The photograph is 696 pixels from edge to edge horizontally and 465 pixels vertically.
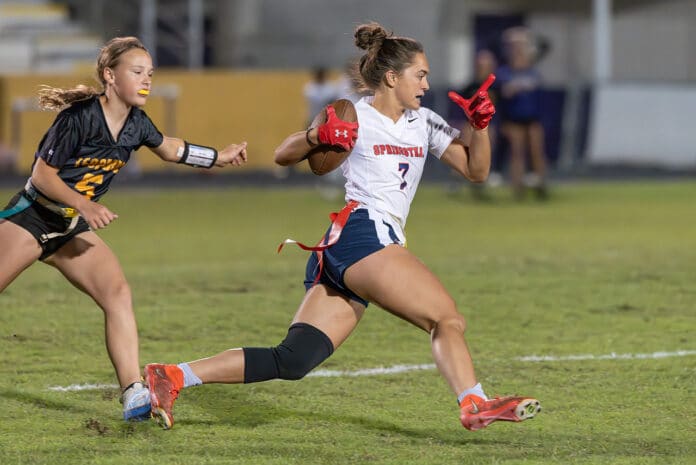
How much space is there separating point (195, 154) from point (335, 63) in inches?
1063

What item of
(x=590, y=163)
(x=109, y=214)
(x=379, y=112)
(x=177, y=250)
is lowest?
(x=590, y=163)

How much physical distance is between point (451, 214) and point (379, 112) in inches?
498

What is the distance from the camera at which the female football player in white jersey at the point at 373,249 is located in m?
6.09

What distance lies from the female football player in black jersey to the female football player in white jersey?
1.70ft

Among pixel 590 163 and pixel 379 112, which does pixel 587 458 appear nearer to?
pixel 379 112

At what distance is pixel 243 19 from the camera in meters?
34.6

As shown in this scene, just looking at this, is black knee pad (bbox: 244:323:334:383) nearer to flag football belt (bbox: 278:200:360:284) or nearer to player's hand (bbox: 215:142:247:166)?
flag football belt (bbox: 278:200:360:284)

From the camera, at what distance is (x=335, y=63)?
33.8 metres

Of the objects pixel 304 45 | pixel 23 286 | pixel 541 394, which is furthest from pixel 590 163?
pixel 541 394

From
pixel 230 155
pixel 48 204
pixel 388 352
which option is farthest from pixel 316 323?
pixel 388 352

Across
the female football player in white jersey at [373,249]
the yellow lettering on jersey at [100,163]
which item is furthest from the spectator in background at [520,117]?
the yellow lettering on jersey at [100,163]

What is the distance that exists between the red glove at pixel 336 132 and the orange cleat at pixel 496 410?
4.19 feet

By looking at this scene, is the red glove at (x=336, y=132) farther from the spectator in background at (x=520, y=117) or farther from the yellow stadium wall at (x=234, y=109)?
the yellow stadium wall at (x=234, y=109)

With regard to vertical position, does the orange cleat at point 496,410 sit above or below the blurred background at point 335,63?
above
